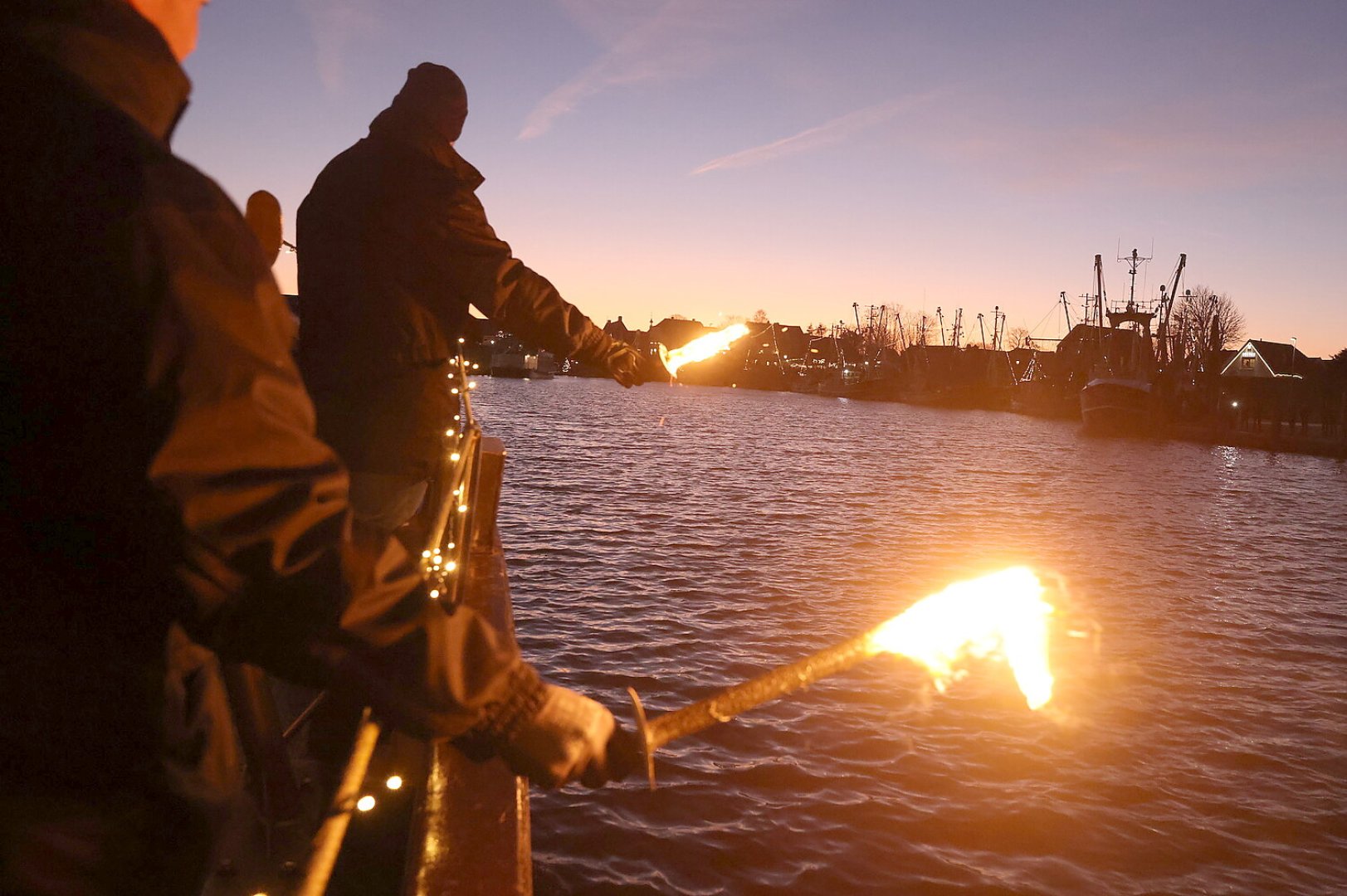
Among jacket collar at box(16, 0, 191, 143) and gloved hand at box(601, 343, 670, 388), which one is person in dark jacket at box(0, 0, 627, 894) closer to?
jacket collar at box(16, 0, 191, 143)

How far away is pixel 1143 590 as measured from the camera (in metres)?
19.0

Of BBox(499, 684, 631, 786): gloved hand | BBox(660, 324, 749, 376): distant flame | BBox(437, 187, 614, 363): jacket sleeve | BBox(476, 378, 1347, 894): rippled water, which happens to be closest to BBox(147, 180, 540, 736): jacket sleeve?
BBox(499, 684, 631, 786): gloved hand

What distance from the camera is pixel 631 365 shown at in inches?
178

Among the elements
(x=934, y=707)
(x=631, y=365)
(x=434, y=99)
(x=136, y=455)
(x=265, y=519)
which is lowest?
(x=934, y=707)

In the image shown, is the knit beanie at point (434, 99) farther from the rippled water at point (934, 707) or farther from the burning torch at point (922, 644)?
the rippled water at point (934, 707)

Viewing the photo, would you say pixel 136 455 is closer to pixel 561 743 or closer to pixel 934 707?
pixel 561 743

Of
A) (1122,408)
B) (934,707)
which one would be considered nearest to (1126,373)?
(1122,408)

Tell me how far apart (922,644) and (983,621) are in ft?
1.37

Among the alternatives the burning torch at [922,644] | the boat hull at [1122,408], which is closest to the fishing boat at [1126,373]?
the boat hull at [1122,408]

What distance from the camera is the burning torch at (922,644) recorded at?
7.30 feet

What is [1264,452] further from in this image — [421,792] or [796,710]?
[421,792]

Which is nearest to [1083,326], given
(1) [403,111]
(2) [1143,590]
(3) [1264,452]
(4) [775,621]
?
(3) [1264,452]

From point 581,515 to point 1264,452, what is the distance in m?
55.8

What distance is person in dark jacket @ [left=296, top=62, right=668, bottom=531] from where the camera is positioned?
374cm
